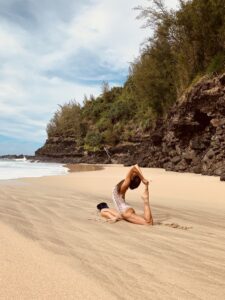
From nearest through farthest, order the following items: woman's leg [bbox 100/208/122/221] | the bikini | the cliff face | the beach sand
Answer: the beach sand, woman's leg [bbox 100/208/122/221], the bikini, the cliff face

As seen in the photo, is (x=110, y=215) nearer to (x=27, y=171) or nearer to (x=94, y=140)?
(x=27, y=171)

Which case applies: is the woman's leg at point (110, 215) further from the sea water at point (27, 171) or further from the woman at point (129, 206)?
the sea water at point (27, 171)

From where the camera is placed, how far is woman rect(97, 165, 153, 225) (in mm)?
4652

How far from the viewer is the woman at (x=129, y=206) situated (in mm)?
4652

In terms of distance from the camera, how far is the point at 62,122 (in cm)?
5922

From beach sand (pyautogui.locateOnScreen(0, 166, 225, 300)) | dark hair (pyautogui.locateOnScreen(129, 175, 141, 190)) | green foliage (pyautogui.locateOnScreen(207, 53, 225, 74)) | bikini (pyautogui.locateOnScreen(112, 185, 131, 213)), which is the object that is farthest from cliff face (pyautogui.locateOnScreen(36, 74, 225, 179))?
beach sand (pyautogui.locateOnScreen(0, 166, 225, 300))

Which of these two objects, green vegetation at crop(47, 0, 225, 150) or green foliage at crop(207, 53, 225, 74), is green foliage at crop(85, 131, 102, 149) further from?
green foliage at crop(207, 53, 225, 74)

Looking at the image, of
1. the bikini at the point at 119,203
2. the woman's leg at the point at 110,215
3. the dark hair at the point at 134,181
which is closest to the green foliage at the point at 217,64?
the dark hair at the point at 134,181

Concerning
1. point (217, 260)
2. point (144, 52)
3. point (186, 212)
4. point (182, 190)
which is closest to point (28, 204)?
point (186, 212)

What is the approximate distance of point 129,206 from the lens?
5059 millimetres

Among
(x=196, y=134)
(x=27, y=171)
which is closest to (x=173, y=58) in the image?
(x=196, y=134)

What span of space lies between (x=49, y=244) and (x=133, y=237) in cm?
102

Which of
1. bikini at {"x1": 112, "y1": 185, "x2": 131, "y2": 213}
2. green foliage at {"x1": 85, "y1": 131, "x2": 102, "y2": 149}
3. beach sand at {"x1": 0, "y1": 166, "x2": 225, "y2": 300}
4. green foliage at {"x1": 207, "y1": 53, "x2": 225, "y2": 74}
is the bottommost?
beach sand at {"x1": 0, "y1": 166, "x2": 225, "y2": 300}

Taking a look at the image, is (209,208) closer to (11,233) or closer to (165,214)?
(165,214)
